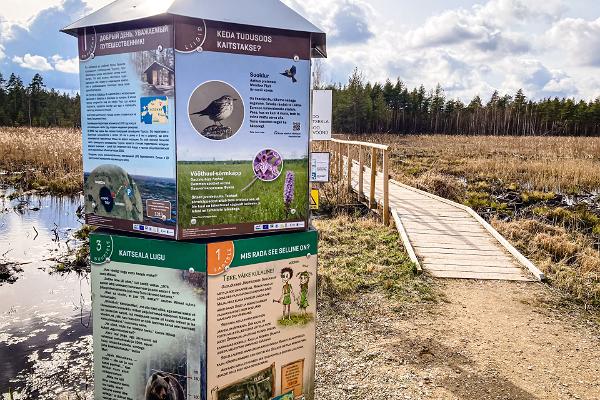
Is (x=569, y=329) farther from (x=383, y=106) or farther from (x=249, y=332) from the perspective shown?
(x=383, y=106)

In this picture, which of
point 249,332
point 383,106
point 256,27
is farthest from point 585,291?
point 383,106

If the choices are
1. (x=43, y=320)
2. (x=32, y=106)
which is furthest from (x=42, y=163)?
(x=32, y=106)

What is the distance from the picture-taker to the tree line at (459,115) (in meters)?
58.9

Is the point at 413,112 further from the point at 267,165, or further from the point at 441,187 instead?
the point at 267,165

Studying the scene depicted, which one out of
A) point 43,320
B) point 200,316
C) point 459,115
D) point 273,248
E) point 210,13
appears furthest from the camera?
point 459,115

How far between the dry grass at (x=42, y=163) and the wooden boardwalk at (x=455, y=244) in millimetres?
10597

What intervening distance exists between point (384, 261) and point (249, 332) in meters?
5.68

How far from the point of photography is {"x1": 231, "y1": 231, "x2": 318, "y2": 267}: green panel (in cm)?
296

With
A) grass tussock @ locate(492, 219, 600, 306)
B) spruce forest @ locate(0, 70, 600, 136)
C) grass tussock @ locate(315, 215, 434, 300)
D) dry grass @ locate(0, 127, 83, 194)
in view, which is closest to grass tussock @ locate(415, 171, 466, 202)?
grass tussock @ locate(492, 219, 600, 306)

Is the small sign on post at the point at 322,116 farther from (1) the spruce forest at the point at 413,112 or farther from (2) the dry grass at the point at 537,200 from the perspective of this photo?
(1) the spruce forest at the point at 413,112

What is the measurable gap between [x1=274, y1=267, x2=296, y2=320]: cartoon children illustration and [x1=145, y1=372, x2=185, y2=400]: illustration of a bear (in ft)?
2.48

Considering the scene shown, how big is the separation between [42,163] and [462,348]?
58.4ft

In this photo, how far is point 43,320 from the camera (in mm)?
7020

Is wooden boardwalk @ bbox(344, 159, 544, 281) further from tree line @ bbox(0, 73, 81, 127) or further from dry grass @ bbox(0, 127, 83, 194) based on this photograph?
tree line @ bbox(0, 73, 81, 127)
